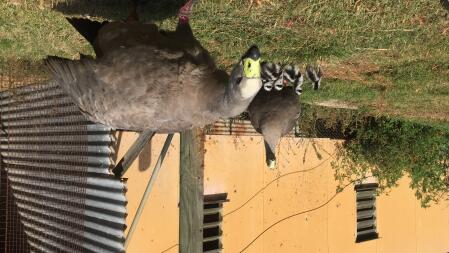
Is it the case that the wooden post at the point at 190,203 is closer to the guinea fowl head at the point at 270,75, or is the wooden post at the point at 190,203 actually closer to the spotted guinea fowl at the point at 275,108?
the spotted guinea fowl at the point at 275,108

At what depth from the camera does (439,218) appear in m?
8.74

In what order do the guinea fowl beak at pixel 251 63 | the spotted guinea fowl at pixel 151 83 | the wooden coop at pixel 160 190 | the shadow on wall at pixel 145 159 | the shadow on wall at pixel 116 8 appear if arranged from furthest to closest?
the shadow on wall at pixel 145 159 → the wooden coop at pixel 160 190 → the shadow on wall at pixel 116 8 → the spotted guinea fowl at pixel 151 83 → the guinea fowl beak at pixel 251 63

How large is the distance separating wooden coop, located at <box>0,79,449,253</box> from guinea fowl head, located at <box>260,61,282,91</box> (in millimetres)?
1003

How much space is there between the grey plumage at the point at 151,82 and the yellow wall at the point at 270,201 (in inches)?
75.6

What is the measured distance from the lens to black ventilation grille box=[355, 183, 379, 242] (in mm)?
7324

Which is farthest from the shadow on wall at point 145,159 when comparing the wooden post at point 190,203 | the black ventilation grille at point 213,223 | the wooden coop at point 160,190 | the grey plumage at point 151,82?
the grey plumage at point 151,82

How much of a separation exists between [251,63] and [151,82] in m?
0.61

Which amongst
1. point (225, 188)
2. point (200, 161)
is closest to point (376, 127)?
point (225, 188)

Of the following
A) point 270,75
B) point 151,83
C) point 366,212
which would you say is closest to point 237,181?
point 366,212

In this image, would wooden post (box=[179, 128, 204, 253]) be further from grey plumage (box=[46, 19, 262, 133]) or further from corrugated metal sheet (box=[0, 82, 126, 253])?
grey plumage (box=[46, 19, 262, 133])

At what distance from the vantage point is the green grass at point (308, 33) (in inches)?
130

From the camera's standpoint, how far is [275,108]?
2.49 meters

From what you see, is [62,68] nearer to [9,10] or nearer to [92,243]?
[9,10]

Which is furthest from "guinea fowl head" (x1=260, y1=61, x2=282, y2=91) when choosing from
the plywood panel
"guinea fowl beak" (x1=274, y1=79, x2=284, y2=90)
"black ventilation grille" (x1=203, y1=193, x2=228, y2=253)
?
"black ventilation grille" (x1=203, y1=193, x2=228, y2=253)
